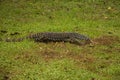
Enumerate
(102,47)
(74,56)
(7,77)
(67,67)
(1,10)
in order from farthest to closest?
(1,10), (102,47), (74,56), (67,67), (7,77)

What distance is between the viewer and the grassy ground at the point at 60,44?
9.07 metres

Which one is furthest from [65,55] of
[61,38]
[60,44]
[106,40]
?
[106,40]

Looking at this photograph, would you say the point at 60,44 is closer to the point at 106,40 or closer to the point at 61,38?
the point at 61,38

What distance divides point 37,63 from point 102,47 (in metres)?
2.36

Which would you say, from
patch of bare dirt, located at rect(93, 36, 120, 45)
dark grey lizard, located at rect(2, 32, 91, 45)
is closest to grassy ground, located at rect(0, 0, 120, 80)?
patch of bare dirt, located at rect(93, 36, 120, 45)

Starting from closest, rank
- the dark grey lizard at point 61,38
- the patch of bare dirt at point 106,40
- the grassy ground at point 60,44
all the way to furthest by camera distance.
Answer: the grassy ground at point 60,44
the dark grey lizard at point 61,38
the patch of bare dirt at point 106,40

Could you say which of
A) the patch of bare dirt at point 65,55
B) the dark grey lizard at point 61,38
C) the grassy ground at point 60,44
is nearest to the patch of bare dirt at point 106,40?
the grassy ground at point 60,44

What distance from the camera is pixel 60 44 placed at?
1110 centimetres

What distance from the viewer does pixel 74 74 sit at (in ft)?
29.4

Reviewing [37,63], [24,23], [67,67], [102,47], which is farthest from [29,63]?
[24,23]

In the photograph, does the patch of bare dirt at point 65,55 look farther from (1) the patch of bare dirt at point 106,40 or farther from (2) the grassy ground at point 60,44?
(1) the patch of bare dirt at point 106,40

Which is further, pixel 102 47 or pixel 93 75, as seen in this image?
pixel 102 47

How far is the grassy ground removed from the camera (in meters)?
9.07

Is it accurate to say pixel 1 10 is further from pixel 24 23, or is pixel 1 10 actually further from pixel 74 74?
pixel 74 74
